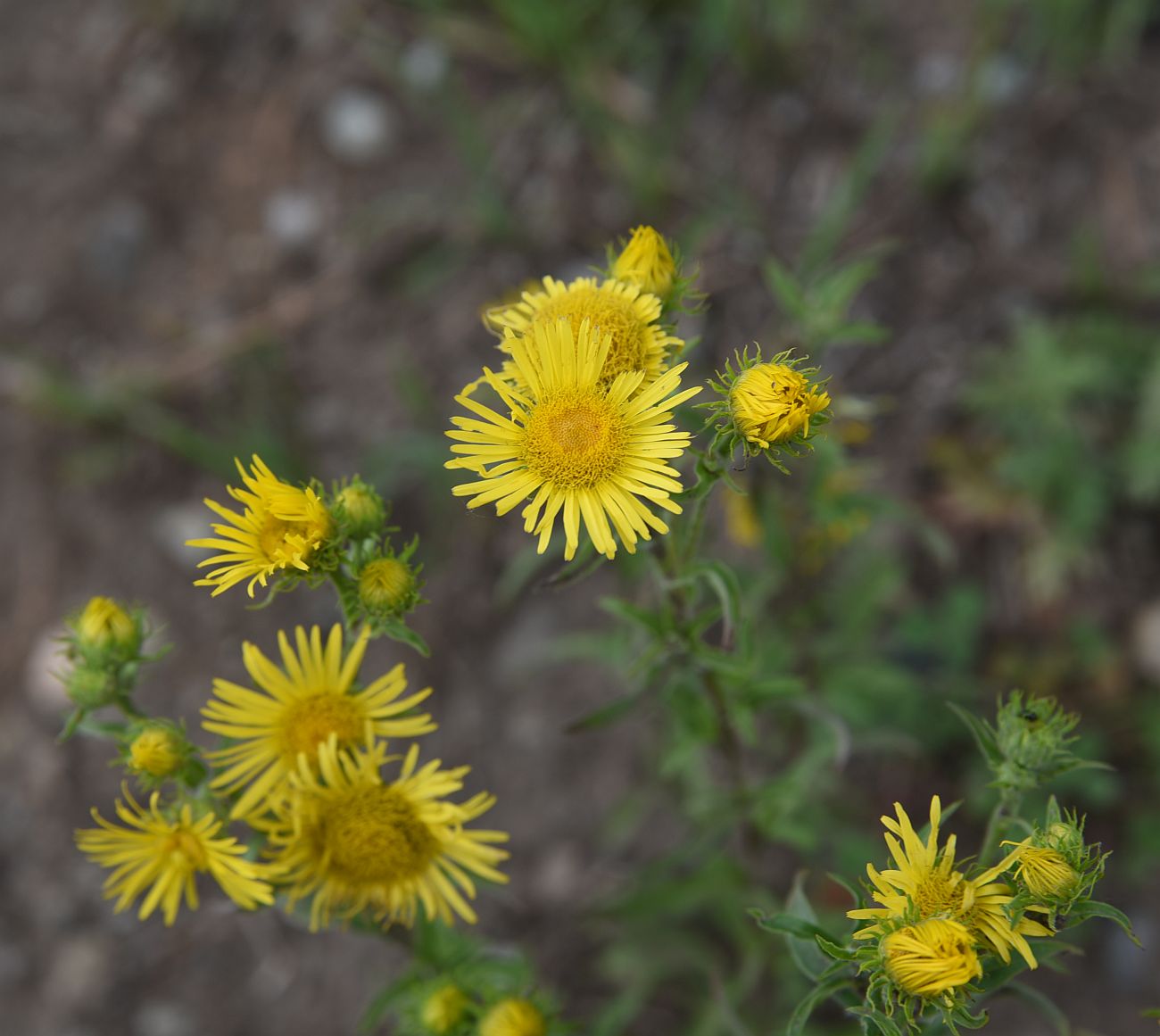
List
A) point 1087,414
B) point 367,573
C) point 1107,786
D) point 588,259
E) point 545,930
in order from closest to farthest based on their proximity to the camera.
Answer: point 367,573
point 1107,786
point 545,930
point 1087,414
point 588,259

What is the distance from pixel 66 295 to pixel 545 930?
3556 millimetres

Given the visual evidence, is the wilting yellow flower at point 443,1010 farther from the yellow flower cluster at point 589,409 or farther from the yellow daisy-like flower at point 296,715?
the yellow flower cluster at point 589,409

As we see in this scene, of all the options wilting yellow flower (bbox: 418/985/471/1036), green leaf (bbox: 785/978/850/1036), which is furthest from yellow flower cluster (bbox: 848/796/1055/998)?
wilting yellow flower (bbox: 418/985/471/1036)

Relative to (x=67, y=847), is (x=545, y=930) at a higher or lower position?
lower

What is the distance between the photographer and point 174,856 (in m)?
2.24

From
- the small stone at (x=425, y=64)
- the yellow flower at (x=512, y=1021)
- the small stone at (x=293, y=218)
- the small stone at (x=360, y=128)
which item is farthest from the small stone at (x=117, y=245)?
the yellow flower at (x=512, y=1021)

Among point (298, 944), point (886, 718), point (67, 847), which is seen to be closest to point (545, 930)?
point (298, 944)

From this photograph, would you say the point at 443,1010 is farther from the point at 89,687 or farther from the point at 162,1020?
the point at 162,1020

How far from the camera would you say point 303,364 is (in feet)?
15.9

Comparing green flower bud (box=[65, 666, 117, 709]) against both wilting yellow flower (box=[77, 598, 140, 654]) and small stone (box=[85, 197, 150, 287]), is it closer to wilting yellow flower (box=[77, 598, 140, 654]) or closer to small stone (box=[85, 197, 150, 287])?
wilting yellow flower (box=[77, 598, 140, 654])

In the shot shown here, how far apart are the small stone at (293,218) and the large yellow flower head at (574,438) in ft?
10.1

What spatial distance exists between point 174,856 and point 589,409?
1270 mm

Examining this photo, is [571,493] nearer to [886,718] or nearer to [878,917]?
[878,917]

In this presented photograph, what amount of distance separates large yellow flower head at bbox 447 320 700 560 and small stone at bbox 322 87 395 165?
321 cm
